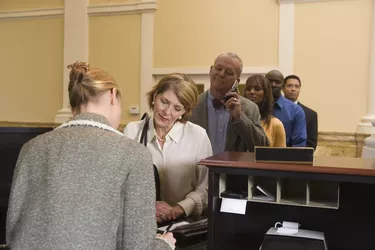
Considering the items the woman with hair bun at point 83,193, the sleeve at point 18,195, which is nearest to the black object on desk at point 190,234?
the woman with hair bun at point 83,193

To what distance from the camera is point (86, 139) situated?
1289mm

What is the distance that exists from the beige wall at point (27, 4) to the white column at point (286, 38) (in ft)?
10.7

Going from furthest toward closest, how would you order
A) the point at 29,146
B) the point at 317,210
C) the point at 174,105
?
the point at 174,105, the point at 317,210, the point at 29,146

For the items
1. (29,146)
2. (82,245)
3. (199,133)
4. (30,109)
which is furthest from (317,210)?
(30,109)

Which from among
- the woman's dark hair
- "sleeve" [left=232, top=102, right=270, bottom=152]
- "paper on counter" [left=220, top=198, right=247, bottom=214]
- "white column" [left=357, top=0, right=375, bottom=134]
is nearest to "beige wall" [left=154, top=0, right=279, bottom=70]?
"white column" [left=357, top=0, right=375, bottom=134]

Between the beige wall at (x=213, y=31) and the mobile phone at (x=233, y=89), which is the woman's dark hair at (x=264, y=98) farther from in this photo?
the beige wall at (x=213, y=31)

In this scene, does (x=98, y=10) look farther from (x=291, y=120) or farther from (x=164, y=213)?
(x=164, y=213)

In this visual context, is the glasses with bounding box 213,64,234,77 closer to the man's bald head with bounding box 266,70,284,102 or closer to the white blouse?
the white blouse

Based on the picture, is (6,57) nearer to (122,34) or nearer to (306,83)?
(122,34)

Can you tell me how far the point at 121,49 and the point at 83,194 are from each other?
5.25 meters

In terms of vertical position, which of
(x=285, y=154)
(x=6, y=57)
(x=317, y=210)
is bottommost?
(x=317, y=210)

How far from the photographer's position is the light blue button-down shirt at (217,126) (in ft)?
9.27

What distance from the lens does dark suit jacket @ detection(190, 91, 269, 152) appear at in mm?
2586

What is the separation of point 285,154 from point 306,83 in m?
3.79
